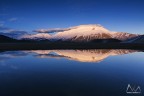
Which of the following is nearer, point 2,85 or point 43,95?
point 43,95

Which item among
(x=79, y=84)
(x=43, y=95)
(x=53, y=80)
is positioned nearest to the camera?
(x=43, y=95)

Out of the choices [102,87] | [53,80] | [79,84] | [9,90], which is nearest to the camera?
[9,90]

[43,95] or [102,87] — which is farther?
[102,87]

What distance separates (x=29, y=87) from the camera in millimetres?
12375

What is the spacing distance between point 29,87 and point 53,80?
2598mm

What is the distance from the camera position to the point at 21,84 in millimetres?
13258

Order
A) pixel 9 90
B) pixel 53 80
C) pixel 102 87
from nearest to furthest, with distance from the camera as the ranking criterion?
pixel 9 90
pixel 102 87
pixel 53 80

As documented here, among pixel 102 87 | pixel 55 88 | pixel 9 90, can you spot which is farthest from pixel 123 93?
pixel 9 90

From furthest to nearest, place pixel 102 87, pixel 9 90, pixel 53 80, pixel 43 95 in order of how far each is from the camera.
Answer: pixel 53 80
pixel 102 87
pixel 9 90
pixel 43 95

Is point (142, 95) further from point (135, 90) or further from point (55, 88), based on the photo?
point (55, 88)

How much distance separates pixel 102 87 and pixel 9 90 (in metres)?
5.12

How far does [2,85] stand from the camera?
12922 millimetres

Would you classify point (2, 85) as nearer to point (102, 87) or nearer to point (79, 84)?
point (79, 84)

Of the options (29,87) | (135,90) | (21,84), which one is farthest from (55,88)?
(135,90)
